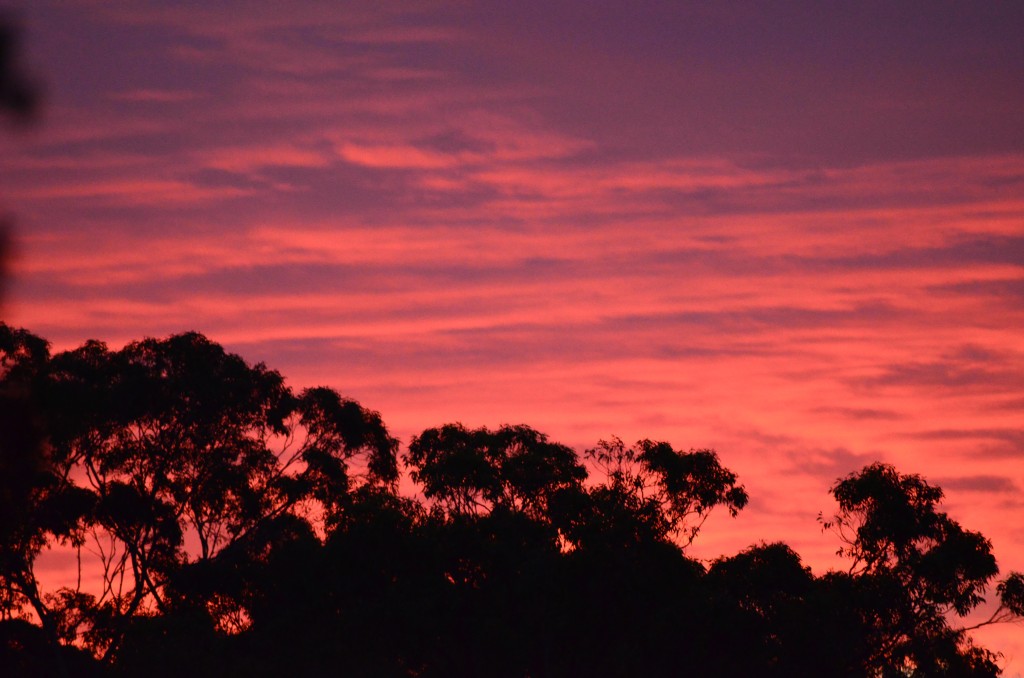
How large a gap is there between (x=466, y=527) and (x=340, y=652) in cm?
739

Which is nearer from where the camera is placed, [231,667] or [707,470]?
[231,667]

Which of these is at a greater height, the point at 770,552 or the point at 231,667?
the point at 770,552

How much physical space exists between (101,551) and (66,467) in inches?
168

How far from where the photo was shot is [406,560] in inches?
2180

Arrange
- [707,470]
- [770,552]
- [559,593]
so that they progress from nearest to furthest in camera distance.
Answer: [559,593] < [770,552] < [707,470]

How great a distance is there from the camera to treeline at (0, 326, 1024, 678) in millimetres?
55062

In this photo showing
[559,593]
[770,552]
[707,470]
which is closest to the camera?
[559,593]

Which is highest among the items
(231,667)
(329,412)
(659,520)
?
(329,412)

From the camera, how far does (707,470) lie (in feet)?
214

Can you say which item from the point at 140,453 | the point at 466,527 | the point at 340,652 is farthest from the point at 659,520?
the point at 140,453

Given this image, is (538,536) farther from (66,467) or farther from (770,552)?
(66,467)

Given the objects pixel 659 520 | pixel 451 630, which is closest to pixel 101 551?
pixel 451 630

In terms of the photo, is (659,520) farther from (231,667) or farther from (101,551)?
(101,551)

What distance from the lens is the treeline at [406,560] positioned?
181 feet
